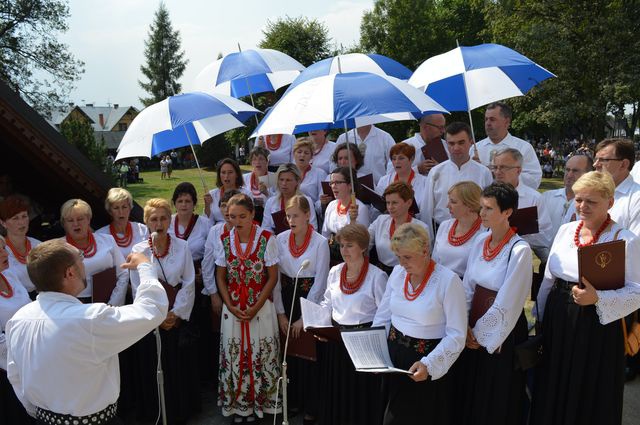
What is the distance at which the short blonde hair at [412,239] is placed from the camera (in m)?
3.73

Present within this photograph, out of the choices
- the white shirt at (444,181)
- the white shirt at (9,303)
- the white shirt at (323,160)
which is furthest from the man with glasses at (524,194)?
the white shirt at (9,303)

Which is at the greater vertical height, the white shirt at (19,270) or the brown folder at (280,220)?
the brown folder at (280,220)

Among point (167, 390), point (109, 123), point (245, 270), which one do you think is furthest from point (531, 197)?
Result: point (109, 123)

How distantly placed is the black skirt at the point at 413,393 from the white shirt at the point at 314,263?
4.12ft

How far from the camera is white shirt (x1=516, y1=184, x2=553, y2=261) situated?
16.7 ft

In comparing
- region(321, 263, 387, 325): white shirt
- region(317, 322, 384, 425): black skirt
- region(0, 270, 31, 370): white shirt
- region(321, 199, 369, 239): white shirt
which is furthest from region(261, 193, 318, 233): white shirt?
region(0, 270, 31, 370): white shirt

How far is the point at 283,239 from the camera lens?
5227mm

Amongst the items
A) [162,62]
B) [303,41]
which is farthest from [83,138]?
[162,62]

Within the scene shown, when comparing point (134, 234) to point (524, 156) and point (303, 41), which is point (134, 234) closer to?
point (524, 156)

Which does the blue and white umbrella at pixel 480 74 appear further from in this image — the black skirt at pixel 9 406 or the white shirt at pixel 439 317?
the black skirt at pixel 9 406

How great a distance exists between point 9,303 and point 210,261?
1.84m

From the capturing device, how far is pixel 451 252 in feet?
14.7

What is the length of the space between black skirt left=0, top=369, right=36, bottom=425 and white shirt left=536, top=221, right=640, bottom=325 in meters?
4.51

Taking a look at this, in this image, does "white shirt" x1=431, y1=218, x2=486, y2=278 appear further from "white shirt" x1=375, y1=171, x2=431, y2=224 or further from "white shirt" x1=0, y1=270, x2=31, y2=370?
"white shirt" x1=0, y1=270, x2=31, y2=370
